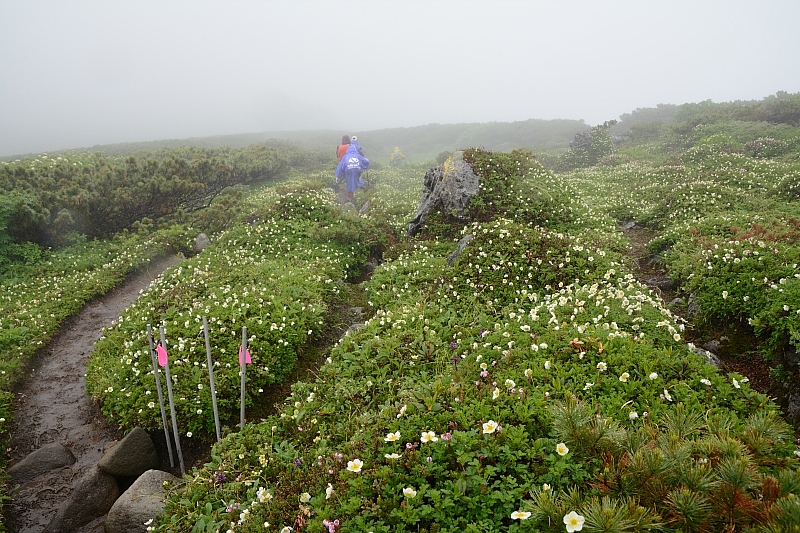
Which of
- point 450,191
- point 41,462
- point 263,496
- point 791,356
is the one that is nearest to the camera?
point 263,496

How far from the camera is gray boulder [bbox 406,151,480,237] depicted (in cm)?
1469

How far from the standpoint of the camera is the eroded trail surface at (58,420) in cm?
668

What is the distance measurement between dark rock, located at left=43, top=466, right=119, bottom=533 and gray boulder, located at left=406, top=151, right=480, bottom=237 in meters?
11.2

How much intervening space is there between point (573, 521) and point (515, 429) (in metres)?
1.69

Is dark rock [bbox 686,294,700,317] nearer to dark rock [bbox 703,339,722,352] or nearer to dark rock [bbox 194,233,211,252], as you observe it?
dark rock [bbox 703,339,722,352]

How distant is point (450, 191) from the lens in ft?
48.9

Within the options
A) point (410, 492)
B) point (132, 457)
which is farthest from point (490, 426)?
point (132, 457)

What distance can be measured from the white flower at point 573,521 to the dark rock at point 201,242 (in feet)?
54.9

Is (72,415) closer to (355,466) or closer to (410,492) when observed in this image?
(355,466)

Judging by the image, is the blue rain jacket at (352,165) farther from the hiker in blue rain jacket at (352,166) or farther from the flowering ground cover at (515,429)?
the flowering ground cover at (515,429)

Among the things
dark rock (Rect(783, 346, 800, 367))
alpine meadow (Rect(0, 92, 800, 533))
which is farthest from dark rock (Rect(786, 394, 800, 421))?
dark rock (Rect(783, 346, 800, 367))

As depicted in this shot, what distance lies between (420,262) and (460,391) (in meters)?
6.81

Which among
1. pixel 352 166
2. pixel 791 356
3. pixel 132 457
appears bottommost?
pixel 132 457

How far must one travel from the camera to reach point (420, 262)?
38.7 ft
